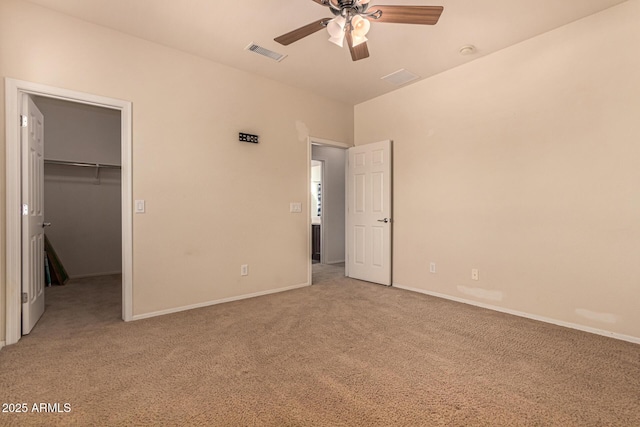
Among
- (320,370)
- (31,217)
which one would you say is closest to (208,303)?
(31,217)

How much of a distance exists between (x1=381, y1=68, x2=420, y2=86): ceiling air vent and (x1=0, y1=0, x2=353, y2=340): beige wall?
3.72ft

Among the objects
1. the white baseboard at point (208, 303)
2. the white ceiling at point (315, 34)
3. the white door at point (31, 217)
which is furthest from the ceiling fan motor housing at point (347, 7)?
the white baseboard at point (208, 303)

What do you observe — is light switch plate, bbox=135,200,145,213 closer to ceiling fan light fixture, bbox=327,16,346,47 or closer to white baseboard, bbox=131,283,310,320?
white baseboard, bbox=131,283,310,320

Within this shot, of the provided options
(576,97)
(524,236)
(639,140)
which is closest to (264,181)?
(524,236)

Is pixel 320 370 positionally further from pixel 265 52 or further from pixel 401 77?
pixel 401 77

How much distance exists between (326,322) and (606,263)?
2503mm

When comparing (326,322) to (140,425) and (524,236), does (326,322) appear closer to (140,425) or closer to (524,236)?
(140,425)

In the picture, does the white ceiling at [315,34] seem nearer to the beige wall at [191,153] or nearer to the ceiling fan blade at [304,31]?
the beige wall at [191,153]

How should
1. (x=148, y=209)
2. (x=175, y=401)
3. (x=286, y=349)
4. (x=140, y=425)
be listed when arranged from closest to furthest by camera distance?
1. (x=140, y=425)
2. (x=175, y=401)
3. (x=286, y=349)
4. (x=148, y=209)

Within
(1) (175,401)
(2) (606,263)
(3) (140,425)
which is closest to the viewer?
(3) (140,425)

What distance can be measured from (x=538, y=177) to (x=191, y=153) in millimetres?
3591

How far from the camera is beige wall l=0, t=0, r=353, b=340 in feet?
8.90

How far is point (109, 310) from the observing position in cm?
339

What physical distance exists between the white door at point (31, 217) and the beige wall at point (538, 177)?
158 inches
